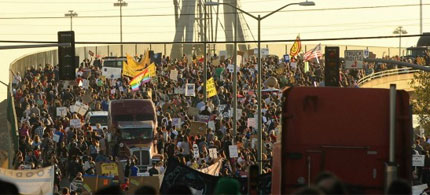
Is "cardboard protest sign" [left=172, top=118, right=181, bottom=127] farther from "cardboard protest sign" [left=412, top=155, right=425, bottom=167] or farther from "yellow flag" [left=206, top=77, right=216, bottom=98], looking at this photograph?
"cardboard protest sign" [left=412, top=155, right=425, bottom=167]

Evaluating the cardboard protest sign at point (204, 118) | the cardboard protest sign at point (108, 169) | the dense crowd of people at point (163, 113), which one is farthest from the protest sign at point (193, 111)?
the cardboard protest sign at point (108, 169)

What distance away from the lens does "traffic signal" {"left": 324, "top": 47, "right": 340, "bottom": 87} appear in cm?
4212

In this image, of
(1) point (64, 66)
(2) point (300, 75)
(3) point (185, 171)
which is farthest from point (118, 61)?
(3) point (185, 171)

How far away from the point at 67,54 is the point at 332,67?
8.38 m

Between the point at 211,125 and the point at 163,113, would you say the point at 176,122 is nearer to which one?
the point at 211,125

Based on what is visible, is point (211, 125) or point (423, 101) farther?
point (423, 101)

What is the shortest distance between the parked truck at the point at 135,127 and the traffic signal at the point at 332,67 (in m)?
5.56

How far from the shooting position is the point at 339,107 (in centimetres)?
1962

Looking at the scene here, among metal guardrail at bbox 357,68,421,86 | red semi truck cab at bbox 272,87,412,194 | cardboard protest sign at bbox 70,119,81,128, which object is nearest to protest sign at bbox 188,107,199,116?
cardboard protest sign at bbox 70,119,81,128

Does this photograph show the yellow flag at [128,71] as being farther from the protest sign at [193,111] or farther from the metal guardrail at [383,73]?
the metal guardrail at [383,73]

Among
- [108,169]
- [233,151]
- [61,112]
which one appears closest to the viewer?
[108,169]

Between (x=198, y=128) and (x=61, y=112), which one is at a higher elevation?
(x=61, y=112)

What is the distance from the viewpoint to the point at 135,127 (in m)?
47.8

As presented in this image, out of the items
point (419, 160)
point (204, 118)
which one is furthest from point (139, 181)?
point (204, 118)
